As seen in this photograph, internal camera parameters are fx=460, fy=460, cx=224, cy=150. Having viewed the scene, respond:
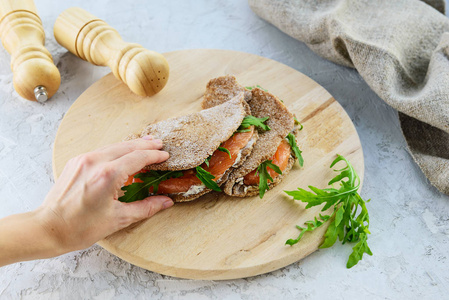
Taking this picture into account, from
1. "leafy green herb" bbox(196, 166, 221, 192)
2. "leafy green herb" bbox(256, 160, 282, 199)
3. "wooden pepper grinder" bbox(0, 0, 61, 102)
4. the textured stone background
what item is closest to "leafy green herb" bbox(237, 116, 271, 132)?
"leafy green herb" bbox(256, 160, 282, 199)

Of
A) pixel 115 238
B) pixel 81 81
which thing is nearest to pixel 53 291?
pixel 115 238

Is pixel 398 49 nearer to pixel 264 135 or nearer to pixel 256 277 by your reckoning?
pixel 264 135

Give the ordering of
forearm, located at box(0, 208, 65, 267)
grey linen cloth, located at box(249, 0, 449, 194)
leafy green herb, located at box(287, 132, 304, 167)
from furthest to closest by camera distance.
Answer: grey linen cloth, located at box(249, 0, 449, 194), leafy green herb, located at box(287, 132, 304, 167), forearm, located at box(0, 208, 65, 267)

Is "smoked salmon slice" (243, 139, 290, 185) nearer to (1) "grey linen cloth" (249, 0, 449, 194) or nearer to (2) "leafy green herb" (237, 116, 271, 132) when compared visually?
(2) "leafy green herb" (237, 116, 271, 132)

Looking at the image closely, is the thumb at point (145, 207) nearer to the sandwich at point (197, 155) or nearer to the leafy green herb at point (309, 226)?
the sandwich at point (197, 155)

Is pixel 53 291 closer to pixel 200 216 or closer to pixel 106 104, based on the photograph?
pixel 200 216

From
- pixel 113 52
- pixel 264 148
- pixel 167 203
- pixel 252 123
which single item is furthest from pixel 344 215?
pixel 113 52

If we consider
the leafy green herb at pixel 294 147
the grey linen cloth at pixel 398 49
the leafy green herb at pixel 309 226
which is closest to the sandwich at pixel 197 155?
the leafy green herb at pixel 294 147
